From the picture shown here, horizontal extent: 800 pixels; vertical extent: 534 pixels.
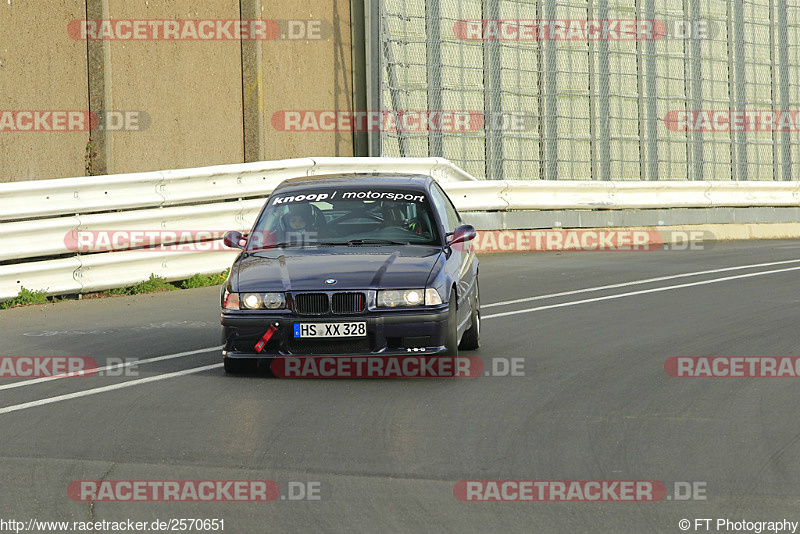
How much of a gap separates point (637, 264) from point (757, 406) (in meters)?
9.98

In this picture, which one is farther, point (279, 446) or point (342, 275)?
point (342, 275)

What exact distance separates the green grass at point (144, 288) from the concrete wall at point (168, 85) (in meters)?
2.79

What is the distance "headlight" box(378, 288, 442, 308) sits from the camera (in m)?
9.31

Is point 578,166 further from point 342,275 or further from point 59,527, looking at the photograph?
point 59,527

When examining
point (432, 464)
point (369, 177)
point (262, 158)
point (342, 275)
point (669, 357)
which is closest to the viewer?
point (432, 464)

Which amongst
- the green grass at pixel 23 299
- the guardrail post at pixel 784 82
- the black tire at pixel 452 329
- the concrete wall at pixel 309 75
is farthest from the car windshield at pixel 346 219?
the guardrail post at pixel 784 82

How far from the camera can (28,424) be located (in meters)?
8.01

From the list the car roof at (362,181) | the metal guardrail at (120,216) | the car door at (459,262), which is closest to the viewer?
the car door at (459,262)

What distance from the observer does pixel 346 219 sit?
10617 mm

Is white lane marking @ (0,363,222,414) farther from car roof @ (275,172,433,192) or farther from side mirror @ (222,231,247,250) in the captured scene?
car roof @ (275,172,433,192)

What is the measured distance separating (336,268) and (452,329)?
0.97 meters

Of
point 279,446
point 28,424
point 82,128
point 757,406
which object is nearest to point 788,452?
point 757,406

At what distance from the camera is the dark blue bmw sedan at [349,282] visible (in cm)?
929

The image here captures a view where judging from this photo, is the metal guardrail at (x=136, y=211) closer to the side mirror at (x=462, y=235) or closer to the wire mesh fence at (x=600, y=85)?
the wire mesh fence at (x=600, y=85)
